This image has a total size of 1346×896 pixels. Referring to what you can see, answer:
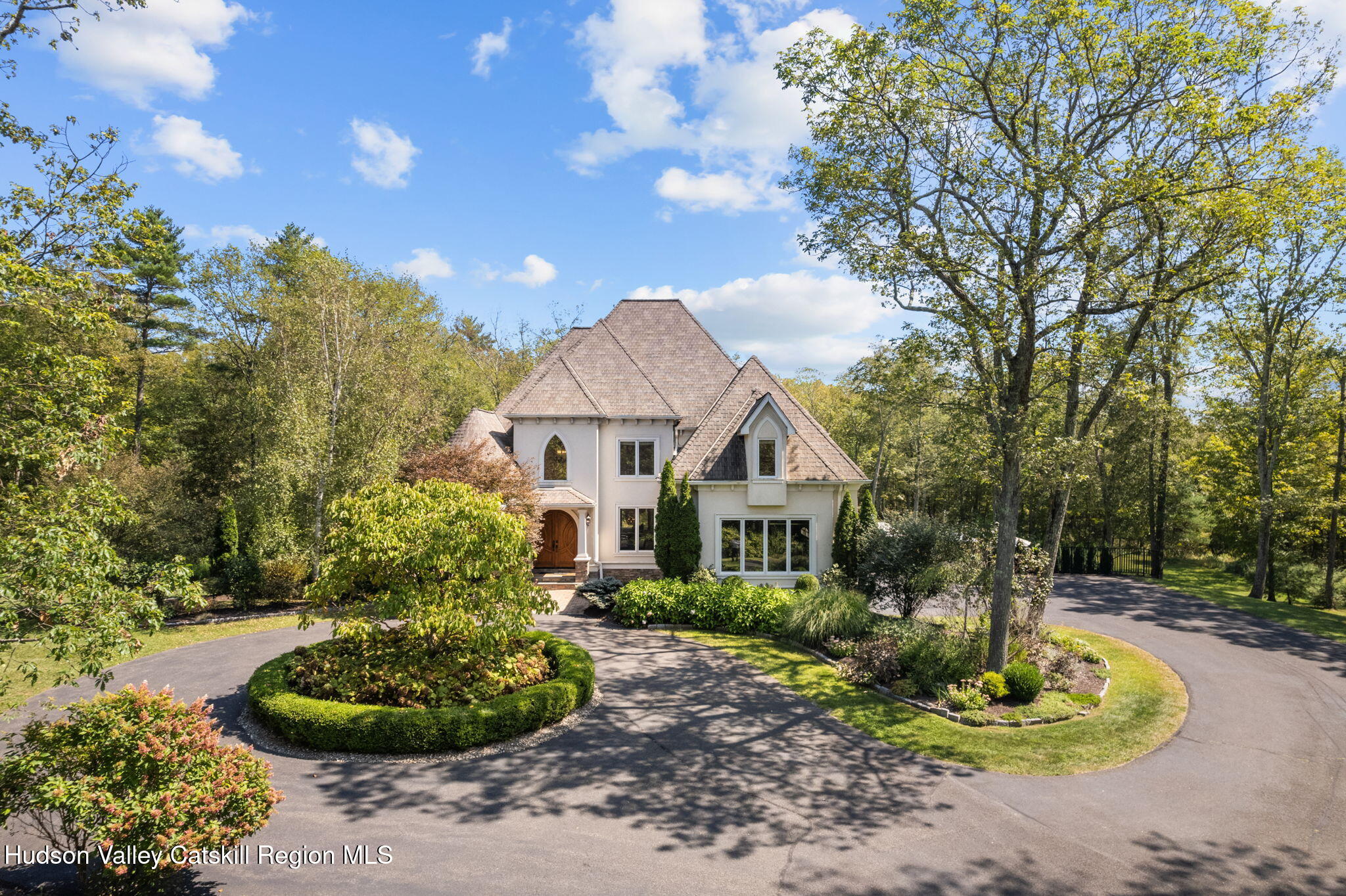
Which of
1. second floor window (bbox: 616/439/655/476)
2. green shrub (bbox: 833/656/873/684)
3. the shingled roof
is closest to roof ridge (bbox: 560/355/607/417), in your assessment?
the shingled roof

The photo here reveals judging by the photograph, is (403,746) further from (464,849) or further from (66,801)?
(66,801)

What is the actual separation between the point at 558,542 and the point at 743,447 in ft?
30.6

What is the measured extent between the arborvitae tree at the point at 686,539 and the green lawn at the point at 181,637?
13.0m

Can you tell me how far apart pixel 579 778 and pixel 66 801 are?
614 centimetres

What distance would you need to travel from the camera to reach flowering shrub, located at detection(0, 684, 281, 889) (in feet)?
19.8

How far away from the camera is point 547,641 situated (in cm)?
1509

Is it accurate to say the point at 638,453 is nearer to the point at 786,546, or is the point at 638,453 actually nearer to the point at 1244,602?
the point at 786,546

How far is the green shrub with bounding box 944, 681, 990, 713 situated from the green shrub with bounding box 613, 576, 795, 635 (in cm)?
613

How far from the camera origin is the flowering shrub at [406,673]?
38.5 ft

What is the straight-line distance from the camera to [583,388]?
26672 mm

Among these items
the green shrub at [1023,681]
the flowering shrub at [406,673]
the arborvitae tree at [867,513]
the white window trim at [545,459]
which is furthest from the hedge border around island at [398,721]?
the white window trim at [545,459]

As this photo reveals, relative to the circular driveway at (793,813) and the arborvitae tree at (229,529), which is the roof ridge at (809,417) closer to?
the circular driveway at (793,813)

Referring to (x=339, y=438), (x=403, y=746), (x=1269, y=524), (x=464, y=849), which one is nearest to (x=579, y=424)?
(x=339, y=438)

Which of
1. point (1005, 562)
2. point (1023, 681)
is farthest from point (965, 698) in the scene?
point (1005, 562)
